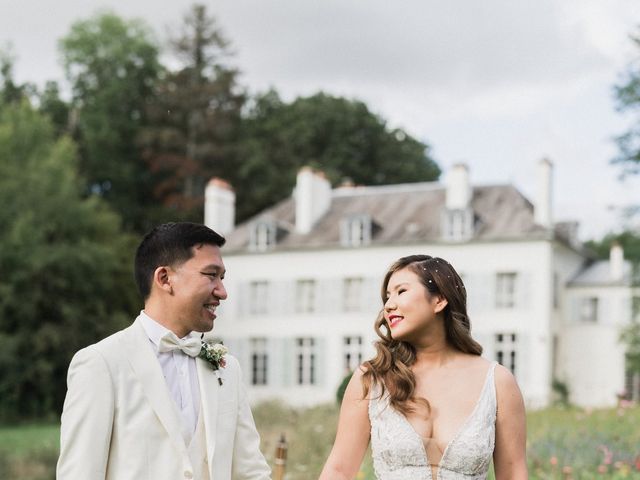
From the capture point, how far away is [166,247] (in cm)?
327

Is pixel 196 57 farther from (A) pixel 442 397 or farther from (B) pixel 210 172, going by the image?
(A) pixel 442 397

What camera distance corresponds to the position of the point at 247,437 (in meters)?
3.44

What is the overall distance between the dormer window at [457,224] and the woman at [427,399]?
2684 centimetres

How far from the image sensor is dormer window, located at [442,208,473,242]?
1193 inches

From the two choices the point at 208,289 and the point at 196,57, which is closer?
the point at 208,289

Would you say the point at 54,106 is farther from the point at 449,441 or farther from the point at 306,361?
the point at 449,441

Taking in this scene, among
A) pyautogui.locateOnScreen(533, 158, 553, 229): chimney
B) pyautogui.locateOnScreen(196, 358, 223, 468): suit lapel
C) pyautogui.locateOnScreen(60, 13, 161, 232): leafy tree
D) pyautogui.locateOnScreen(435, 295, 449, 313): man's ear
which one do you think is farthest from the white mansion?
pyautogui.locateOnScreen(196, 358, 223, 468): suit lapel

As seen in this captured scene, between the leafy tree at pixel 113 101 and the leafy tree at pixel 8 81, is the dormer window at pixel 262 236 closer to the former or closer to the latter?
the leafy tree at pixel 113 101

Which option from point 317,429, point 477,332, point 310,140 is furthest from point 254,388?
point 317,429

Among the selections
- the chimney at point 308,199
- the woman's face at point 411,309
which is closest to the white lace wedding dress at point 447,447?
the woman's face at point 411,309

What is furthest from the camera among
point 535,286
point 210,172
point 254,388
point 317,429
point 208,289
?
point 210,172

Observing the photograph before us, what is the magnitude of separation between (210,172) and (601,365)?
16.3 meters

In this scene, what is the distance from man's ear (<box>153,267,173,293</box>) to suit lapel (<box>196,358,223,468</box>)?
267 millimetres

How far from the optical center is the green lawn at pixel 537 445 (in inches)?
351
